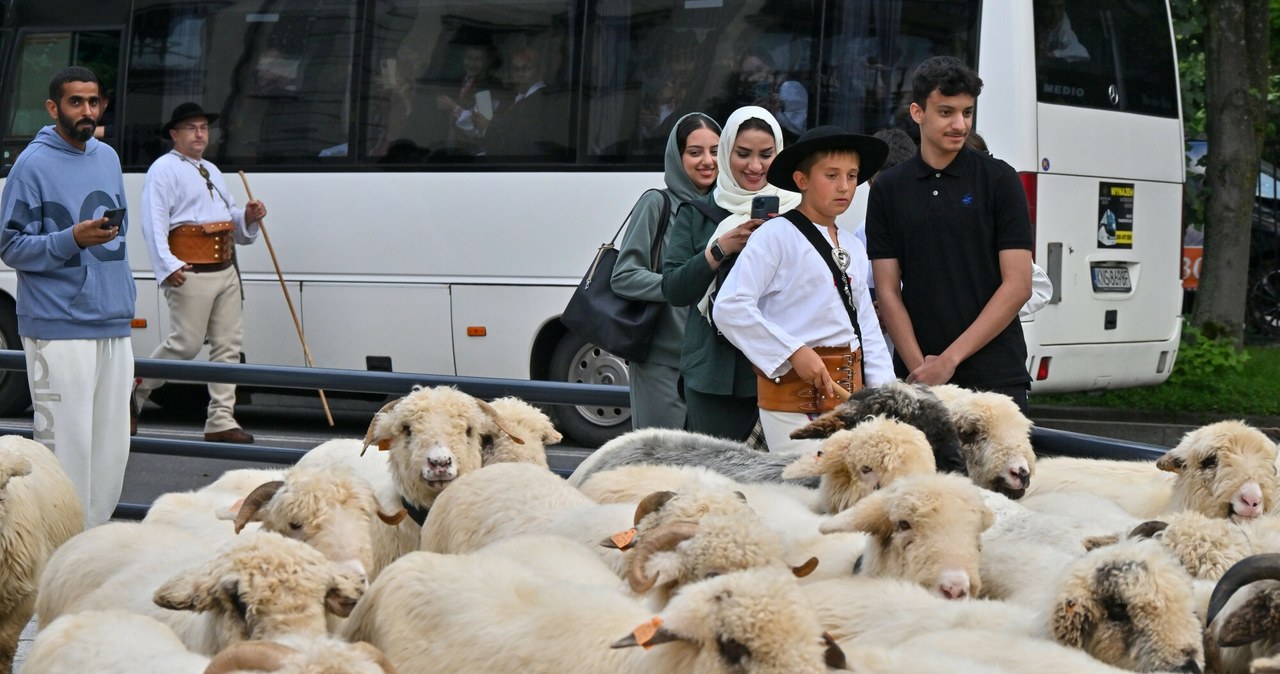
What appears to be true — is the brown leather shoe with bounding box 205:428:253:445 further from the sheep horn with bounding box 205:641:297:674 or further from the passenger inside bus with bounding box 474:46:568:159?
the sheep horn with bounding box 205:641:297:674

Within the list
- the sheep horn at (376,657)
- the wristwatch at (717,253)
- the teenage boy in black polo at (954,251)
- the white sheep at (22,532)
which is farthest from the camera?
the teenage boy in black polo at (954,251)

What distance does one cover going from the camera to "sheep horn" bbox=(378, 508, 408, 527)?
535cm

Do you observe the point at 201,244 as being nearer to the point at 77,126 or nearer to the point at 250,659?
the point at 77,126

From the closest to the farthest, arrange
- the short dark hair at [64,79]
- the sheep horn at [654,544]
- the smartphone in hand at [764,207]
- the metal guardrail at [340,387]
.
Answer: the sheep horn at [654,544], the smartphone in hand at [764,207], the metal guardrail at [340,387], the short dark hair at [64,79]

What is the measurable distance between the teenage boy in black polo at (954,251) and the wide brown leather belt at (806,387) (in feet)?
1.85

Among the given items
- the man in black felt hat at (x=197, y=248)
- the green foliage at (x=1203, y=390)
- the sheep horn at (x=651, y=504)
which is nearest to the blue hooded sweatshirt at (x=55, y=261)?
the sheep horn at (x=651, y=504)

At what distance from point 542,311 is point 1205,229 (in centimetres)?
715

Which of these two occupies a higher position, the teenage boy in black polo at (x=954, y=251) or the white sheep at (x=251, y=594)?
the teenage boy in black polo at (x=954, y=251)

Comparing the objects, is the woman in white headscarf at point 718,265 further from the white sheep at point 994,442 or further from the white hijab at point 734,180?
the white sheep at point 994,442

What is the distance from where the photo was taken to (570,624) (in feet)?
13.0

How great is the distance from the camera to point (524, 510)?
5332mm

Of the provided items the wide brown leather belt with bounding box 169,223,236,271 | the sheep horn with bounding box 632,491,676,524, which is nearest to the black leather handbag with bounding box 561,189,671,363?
the sheep horn with bounding box 632,491,676,524

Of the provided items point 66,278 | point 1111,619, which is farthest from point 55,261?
point 1111,619

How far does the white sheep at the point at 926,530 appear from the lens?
4453 mm
